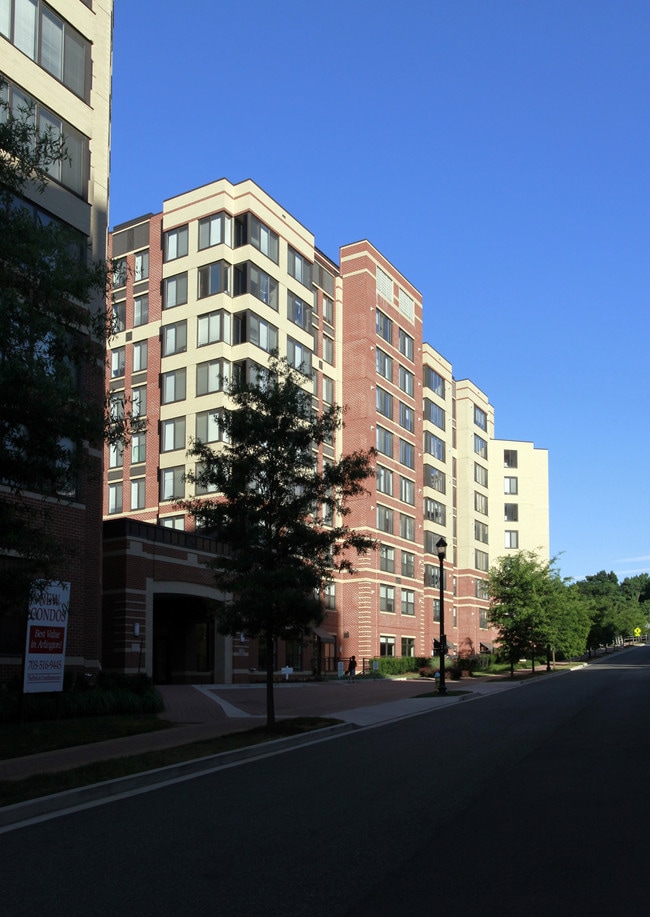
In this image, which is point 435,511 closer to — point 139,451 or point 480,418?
point 480,418

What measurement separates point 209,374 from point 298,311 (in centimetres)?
747

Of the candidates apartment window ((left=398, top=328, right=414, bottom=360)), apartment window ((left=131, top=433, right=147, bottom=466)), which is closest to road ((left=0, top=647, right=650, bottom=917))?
apartment window ((left=131, top=433, right=147, bottom=466))

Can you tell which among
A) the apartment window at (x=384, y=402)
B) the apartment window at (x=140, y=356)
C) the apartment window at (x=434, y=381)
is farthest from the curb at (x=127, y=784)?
the apartment window at (x=434, y=381)

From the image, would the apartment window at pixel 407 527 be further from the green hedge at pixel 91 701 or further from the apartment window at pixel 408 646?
the green hedge at pixel 91 701

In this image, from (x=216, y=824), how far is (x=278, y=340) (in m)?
43.4

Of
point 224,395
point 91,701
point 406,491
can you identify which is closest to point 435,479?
point 406,491

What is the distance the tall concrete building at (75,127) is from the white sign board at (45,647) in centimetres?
394

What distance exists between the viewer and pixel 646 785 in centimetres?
1121

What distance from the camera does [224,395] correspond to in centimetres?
4769

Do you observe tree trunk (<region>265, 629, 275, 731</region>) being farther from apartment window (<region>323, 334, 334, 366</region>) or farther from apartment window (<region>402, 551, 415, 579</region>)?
apartment window (<region>402, 551, 415, 579</region>)

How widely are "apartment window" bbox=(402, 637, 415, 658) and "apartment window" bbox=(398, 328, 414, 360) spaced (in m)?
19.6

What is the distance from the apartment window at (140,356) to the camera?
54153 mm

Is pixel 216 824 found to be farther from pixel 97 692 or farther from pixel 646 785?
pixel 97 692

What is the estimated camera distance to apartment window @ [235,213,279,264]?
166 ft
